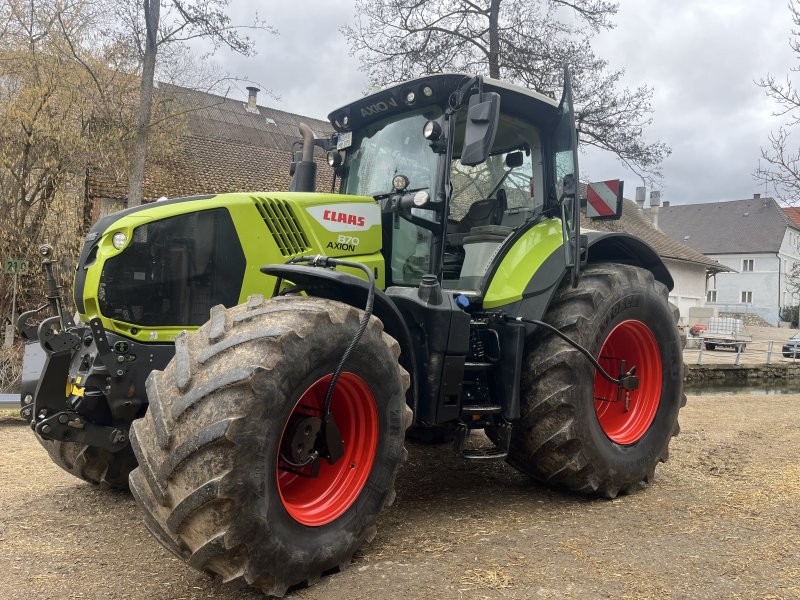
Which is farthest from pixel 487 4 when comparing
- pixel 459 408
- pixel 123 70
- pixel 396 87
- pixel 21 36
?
pixel 459 408

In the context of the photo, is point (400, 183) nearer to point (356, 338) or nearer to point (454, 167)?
point (454, 167)

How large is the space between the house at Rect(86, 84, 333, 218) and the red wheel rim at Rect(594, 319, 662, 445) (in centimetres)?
789

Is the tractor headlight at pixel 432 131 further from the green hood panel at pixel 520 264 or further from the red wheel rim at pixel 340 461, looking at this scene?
the red wheel rim at pixel 340 461

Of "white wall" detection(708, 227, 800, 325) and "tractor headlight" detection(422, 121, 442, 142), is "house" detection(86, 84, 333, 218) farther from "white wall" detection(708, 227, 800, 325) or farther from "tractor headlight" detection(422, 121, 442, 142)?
"white wall" detection(708, 227, 800, 325)

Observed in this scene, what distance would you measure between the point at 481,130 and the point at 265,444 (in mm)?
2051

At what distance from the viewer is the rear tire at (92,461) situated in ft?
13.2

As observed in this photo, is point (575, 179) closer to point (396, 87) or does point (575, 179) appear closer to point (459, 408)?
point (396, 87)

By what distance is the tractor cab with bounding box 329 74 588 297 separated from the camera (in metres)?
4.08

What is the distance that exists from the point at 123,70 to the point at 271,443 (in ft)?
45.4

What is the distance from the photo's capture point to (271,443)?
8.82ft

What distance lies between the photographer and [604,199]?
4.92 m

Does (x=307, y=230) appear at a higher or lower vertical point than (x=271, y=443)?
higher

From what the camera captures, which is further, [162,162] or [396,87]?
[162,162]

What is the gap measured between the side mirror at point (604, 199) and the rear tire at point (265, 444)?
2.45m
